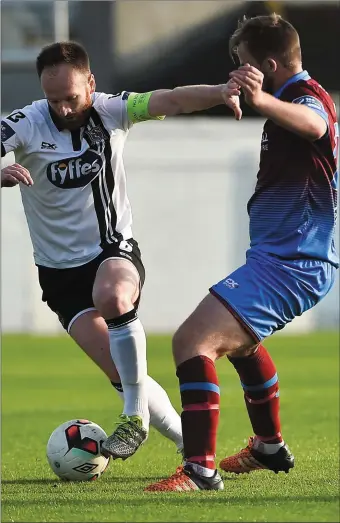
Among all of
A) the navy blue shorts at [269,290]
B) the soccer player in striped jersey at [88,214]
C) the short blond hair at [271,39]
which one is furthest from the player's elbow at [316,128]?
the soccer player in striped jersey at [88,214]

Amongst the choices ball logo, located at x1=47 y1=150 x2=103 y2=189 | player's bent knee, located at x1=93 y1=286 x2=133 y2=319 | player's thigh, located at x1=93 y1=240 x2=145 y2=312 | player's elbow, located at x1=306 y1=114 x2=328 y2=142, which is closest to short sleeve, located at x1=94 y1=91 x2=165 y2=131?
ball logo, located at x1=47 y1=150 x2=103 y2=189

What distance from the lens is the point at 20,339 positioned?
19984 mm

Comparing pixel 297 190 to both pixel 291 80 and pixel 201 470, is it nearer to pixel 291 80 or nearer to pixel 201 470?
pixel 291 80

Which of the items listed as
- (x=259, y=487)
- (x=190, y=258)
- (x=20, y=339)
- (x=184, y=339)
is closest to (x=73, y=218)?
(x=184, y=339)

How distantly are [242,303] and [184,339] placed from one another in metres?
0.30

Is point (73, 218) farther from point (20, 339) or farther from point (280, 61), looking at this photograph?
point (20, 339)

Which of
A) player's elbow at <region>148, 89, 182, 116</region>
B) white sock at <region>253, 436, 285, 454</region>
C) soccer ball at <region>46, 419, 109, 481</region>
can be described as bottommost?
soccer ball at <region>46, 419, 109, 481</region>

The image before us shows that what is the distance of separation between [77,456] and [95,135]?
1.68m

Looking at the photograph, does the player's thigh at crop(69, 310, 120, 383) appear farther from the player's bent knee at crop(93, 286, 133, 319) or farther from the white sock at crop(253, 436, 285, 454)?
the white sock at crop(253, 436, 285, 454)

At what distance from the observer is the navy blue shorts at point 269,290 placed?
5.03 meters

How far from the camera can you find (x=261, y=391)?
19.1 ft

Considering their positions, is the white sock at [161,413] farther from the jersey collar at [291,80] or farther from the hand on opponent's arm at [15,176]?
the jersey collar at [291,80]

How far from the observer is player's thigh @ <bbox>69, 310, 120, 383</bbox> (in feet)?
19.9

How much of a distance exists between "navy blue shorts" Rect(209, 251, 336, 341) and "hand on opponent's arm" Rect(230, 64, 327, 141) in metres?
0.63
